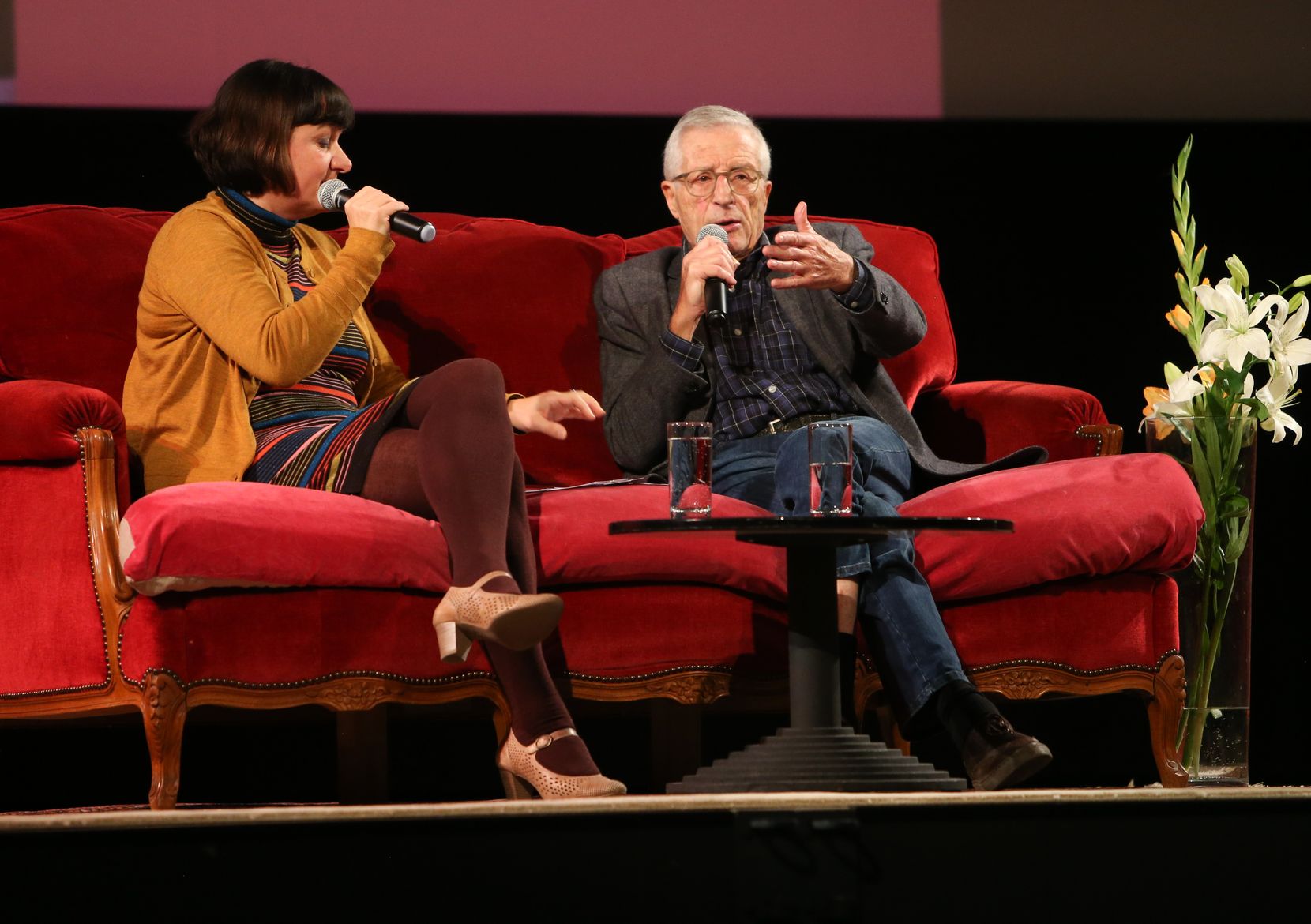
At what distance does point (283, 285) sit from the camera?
Result: 8.34 ft

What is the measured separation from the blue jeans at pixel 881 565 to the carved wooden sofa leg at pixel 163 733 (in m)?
0.91

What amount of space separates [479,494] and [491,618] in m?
0.21

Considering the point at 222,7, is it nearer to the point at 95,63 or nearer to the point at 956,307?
the point at 95,63

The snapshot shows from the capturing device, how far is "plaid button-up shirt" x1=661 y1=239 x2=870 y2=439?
2668 mm

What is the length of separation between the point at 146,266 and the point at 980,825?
5.63 ft

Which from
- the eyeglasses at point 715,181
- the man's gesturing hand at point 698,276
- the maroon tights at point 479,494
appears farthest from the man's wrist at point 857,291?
the maroon tights at point 479,494

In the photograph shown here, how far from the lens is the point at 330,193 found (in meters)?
2.52

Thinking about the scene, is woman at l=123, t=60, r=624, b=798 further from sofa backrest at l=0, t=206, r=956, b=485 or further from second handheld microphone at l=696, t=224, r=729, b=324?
second handheld microphone at l=696, t=224, r=729, b=324

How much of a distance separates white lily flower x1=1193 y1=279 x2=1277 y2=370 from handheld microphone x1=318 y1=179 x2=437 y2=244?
1.31m

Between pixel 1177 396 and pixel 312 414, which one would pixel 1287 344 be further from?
pixel 312 414

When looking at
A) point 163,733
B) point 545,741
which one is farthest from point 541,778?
point 163,733

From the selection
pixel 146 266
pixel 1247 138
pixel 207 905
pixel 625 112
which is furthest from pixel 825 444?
pixel 1247 138

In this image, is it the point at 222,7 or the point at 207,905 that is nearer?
the point at 207,905

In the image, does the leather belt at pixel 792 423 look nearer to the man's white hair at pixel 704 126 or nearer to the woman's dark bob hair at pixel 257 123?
the man's white hair at pixel 704 126
